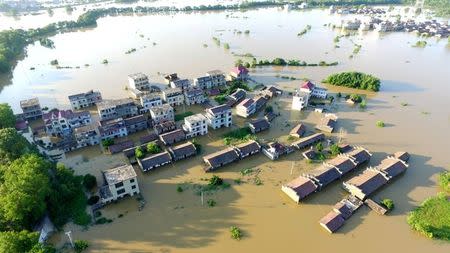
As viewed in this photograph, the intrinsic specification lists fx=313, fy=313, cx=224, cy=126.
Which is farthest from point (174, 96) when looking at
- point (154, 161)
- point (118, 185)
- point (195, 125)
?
point (118, 185)

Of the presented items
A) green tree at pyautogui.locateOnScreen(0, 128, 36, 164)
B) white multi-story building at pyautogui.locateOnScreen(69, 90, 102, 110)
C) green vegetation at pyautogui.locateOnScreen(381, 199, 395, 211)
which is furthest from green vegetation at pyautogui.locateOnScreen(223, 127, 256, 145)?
white multi-story building at pyautogui.locateOnScreen(69, 90, 102, 110)

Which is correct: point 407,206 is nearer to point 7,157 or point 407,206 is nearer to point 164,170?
point 164,170

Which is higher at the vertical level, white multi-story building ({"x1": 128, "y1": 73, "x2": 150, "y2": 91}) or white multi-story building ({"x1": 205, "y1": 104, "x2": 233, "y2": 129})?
white multi-story building ({"x1": 128, "y1": 73, "x2": 150, "y2": 91})

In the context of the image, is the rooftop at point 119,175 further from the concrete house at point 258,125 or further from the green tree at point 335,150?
the green tree at point 335,150

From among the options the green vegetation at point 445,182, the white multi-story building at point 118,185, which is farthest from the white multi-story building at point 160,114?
the green vegetation at point 445,182

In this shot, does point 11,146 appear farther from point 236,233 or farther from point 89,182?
point 236,233

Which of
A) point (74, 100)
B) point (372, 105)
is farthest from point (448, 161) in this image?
point (74, 100)

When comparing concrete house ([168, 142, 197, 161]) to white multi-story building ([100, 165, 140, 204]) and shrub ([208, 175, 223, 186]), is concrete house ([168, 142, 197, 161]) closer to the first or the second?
shrub ([208, 175, 223, 186])
